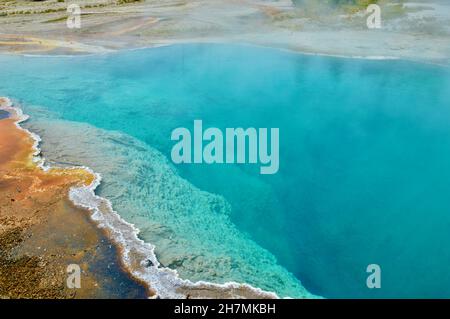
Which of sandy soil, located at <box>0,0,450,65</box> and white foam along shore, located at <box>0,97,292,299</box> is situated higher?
sandy soil, located at <box>0,0,450,65</box>

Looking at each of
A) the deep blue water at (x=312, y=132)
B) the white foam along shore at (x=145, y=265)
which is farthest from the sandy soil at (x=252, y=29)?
the white foam along shore at (x=145, y=265)

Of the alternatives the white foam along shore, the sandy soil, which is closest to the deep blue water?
the white foam along shore

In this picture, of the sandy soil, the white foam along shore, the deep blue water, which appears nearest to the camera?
the white foam along shore

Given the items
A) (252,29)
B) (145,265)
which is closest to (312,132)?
(145,265)

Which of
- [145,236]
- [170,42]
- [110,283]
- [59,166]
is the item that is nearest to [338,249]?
[145,236]

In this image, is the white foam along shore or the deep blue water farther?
the deep blue water

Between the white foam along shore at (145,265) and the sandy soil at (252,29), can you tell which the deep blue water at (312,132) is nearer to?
the white foam along shore at (145,265)

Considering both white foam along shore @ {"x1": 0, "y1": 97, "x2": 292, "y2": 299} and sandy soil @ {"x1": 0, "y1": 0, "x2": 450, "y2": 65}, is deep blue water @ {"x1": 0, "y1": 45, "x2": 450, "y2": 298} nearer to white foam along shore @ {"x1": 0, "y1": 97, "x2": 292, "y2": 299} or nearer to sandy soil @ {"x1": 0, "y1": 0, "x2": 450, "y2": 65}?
white foam along shore @ {"x1": 0, "y1": 97, "x2": 292, "y2": 299}

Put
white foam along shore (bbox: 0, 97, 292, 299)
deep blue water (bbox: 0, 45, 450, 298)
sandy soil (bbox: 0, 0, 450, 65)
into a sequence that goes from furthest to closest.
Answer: sandy soil (bbox: 0, 0, 450, 65)
deep blue water (bbox: 0, 45, 450, 298)
white foam along shore (bbox: 0, 97, 292, 299)
